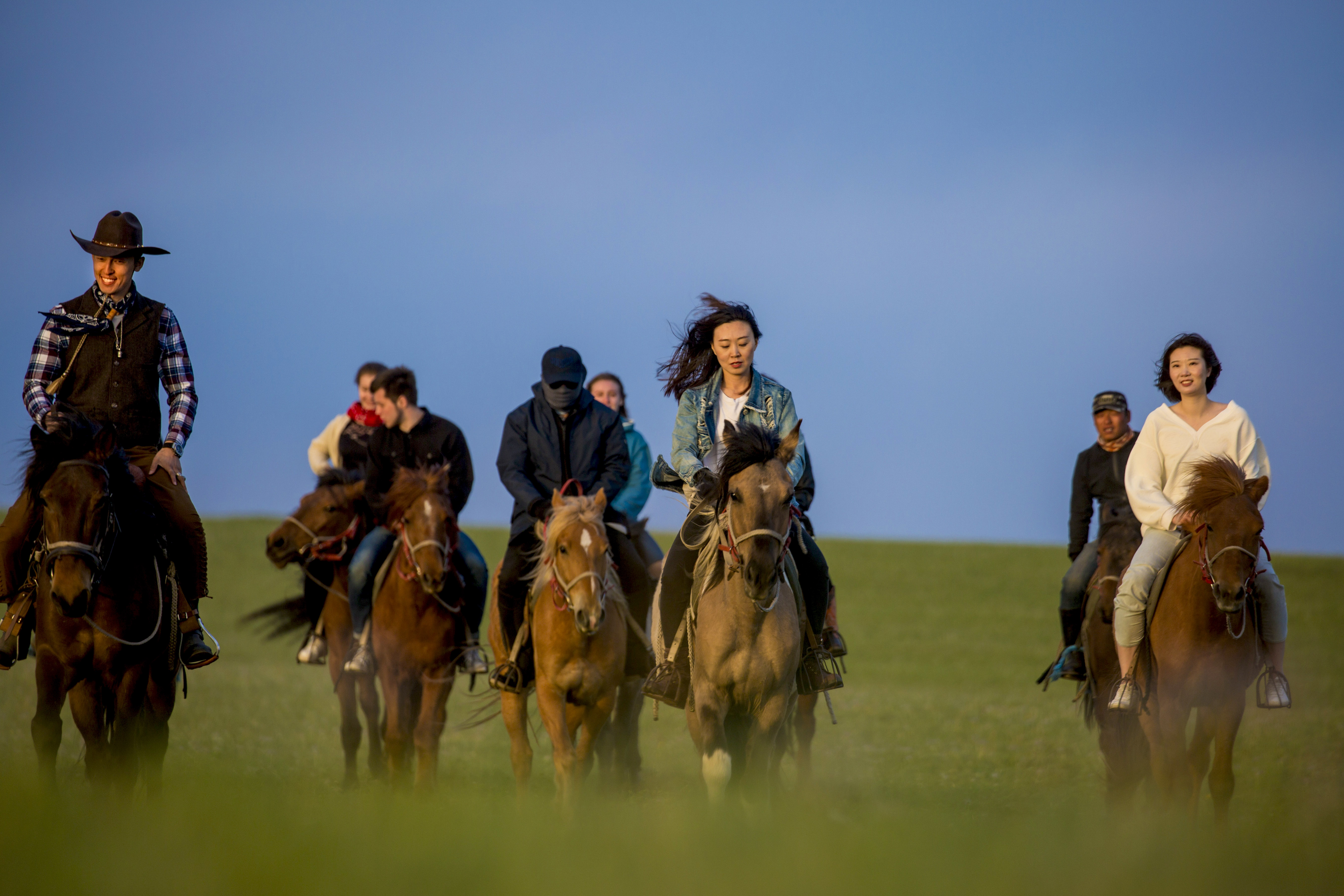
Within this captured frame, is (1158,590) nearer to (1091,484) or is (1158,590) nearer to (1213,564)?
(1213,564)

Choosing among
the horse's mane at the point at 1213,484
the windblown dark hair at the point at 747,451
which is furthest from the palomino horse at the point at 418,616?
the horse's mane at the point at 1213,484

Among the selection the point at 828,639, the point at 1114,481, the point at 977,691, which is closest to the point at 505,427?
the point at 828,639

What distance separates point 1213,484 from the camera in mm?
8023

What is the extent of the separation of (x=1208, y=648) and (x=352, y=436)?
809 cm

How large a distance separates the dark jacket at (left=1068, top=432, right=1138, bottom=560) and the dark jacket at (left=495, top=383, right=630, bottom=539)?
179 inches

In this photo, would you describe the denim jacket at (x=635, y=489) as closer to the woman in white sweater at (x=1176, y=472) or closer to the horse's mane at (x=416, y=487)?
the horse's mane at (x=416, y=487)

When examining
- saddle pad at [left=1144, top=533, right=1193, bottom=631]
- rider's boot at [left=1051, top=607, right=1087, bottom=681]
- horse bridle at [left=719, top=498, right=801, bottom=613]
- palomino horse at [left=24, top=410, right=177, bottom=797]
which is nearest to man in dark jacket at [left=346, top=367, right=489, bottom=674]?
palomino horse at [left=24, top=410, right=177, bottom=797]

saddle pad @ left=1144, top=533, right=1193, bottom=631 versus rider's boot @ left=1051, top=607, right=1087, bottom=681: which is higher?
saddle pad @ left=1144, top=533, right=1193, bottom=631

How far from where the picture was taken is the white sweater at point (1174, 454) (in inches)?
337

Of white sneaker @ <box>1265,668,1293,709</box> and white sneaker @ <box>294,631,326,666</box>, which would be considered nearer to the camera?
white sneaker @ <box>1265,668,1293,709</box>

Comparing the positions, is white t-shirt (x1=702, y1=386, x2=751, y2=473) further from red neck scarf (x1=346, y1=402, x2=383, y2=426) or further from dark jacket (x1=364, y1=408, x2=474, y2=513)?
red neck scarf (x1=346, y1=402, x2=383, y2=426)

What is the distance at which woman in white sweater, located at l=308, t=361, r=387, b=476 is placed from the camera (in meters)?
12.3

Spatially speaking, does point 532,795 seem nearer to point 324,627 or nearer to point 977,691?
point 324,627

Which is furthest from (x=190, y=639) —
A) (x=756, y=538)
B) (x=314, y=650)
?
(x=314, y=650)
